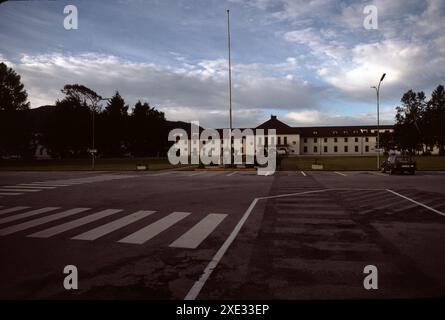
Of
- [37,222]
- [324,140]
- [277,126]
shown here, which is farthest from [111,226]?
[324,140]

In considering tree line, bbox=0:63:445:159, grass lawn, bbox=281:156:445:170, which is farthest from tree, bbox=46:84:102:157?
grass lawn, bbox=281:156:445:170

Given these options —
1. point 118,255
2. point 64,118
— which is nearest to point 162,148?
point 64,118

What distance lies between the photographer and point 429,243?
661 centimetres

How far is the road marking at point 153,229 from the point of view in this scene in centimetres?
703

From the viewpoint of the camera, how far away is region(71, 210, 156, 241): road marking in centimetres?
731

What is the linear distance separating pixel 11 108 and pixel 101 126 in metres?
21.1

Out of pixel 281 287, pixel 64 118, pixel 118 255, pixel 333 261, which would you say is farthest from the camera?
pixel 64 118

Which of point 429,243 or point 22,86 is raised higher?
point 22,86

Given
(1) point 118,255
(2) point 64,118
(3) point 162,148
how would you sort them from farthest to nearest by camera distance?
(3) point 162,148 → (2) point 64,118 → (1) point 118,255

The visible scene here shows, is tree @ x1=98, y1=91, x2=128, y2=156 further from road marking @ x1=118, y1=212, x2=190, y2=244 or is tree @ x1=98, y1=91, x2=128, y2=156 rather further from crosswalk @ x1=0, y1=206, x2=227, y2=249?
road marking @ x1=118, y1=212, x2=190, y2=244

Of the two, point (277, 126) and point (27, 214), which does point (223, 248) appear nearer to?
point (27, 214)

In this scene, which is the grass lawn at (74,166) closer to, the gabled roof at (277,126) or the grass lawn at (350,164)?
the grass lawn at (350,164)
